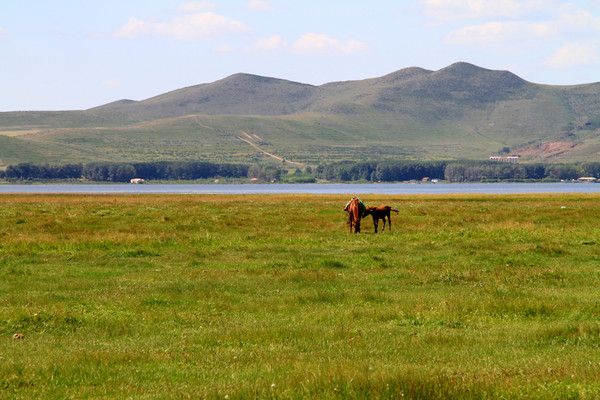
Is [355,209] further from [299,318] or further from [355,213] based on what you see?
[299,318]

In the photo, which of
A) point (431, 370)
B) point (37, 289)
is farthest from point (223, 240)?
point (431, 370)

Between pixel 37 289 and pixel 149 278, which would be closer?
pixel 37 289

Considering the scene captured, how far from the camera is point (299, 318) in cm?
2025

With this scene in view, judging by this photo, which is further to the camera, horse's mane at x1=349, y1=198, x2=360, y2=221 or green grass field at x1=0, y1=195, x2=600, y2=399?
horse's mane at x1=349, y1=198, x2=360, y2=221

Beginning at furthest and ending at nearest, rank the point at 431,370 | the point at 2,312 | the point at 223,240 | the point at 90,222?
the point at 90,222 → the point at 223,240 → the point at 2,312 → the point at 431,370

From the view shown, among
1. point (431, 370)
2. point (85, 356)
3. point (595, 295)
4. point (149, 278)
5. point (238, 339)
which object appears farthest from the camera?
point (149, 278)

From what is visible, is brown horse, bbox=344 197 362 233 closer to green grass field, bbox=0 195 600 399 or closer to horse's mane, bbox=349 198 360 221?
horse's mane, bbox=349 198 360 221

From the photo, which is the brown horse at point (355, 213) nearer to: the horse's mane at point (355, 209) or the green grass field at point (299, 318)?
the horse's mane at point (355, 209)

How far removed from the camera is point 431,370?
14.2m

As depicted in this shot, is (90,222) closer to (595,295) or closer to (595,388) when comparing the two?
(595,295)

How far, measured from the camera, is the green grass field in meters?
13.8

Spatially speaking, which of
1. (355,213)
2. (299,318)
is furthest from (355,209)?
(299,318)

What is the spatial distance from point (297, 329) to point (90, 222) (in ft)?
118

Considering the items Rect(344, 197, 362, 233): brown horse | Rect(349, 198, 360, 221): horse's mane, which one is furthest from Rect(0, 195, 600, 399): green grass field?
Rect(349, 198, 360, 221): horse's mane
